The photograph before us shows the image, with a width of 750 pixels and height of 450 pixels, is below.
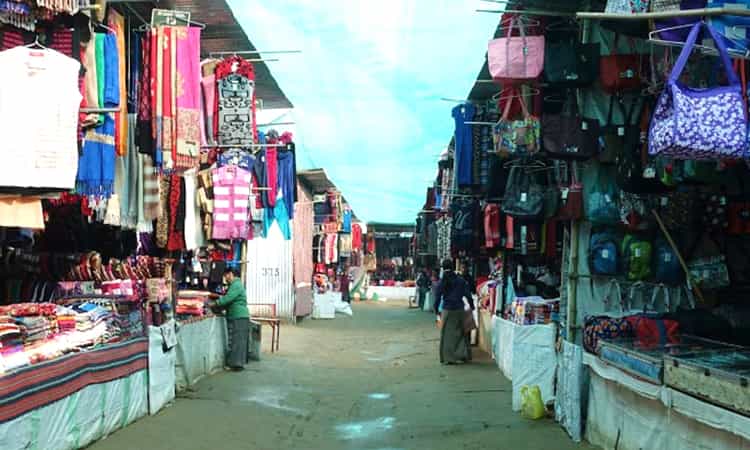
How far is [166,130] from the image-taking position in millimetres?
7496

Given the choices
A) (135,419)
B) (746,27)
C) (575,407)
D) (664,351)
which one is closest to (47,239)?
(135,419)

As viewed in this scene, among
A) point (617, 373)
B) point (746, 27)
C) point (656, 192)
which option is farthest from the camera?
point (656, 192)

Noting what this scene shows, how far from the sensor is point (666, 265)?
748 cm

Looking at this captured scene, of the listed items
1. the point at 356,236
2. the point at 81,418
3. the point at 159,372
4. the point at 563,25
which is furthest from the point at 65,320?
the point at 356,236

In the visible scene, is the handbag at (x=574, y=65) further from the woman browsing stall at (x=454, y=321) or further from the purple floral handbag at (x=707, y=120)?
the woman browsing stall at (x=454, y=321)

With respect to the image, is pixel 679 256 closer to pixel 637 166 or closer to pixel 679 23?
pixel 637 166

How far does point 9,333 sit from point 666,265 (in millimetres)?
5905

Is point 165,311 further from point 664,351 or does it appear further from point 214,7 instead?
point 664,351

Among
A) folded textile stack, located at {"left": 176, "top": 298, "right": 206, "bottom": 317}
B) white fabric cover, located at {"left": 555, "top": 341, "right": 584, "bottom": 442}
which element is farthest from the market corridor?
folded textile stack, located at {"left": 176, "top": 298, "right": 206, "bottom": 317}

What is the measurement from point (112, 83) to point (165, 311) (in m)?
3.85

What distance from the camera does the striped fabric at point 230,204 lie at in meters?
11.9

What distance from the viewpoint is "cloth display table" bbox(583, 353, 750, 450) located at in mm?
4951

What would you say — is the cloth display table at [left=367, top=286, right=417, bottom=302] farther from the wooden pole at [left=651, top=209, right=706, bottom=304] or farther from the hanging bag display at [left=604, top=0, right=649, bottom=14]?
the hanging bag display at [left=604, top=0, right=649, bottom=14]

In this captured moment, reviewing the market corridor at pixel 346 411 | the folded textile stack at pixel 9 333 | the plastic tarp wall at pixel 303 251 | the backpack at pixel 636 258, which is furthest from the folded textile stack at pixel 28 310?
the plastic tarp wall at pixel 303 251
